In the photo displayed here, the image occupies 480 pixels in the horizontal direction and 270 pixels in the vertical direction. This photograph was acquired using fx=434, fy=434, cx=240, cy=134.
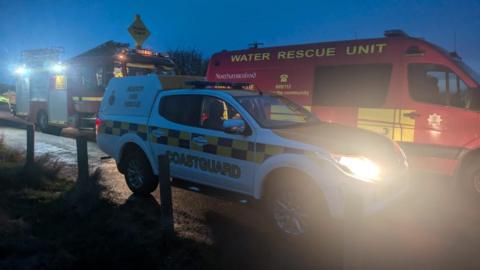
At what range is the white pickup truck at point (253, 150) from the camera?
4.26 metres

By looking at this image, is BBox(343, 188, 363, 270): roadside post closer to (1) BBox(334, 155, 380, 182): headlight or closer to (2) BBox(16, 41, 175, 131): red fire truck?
(1) BBox(334, 155, 380, 182): headlight

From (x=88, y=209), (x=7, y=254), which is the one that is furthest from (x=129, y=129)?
(x=7, y=254)

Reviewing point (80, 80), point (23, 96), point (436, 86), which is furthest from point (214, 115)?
point (23, 96)

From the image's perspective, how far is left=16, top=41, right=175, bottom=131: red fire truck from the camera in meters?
13.6

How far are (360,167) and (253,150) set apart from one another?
1.21m

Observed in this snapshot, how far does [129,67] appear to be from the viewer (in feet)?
44.7

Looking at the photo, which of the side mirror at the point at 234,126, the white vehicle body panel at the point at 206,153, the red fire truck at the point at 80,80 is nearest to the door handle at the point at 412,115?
the white vehicle body panel at the point at 206,153

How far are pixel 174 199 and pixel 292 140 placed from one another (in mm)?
2629

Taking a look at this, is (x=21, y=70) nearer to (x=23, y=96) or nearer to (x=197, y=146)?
(x=23, y=96)

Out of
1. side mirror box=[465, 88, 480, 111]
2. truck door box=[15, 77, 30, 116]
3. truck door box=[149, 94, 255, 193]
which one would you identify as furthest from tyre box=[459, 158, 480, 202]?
truck door box=[15, 77, 30, 116]

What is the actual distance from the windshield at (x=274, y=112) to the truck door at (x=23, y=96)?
47.6 feet

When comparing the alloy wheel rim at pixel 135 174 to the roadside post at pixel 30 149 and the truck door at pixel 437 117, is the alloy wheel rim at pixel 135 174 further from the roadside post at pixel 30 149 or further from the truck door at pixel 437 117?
the truck door at pixel 437 117

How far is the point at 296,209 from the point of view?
453 cm

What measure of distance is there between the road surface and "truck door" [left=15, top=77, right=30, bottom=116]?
12.6 m
